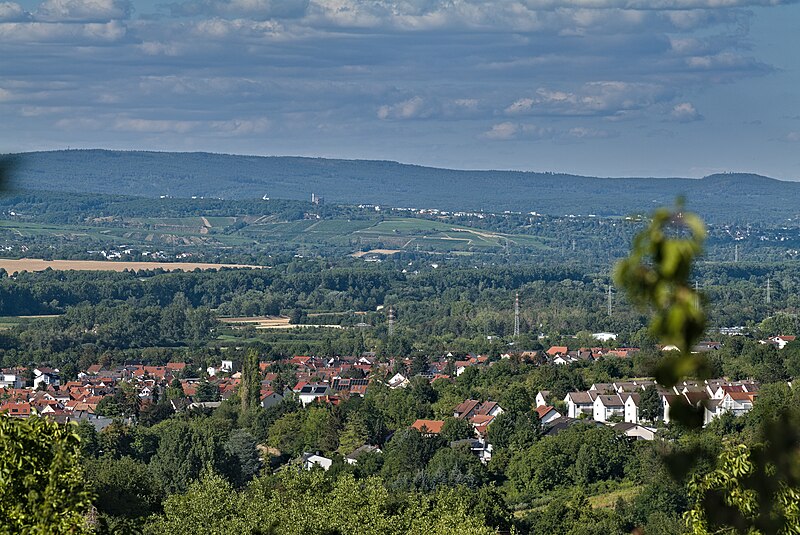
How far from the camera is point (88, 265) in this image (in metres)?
149

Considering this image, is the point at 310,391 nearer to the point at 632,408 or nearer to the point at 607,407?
the point at 607,407

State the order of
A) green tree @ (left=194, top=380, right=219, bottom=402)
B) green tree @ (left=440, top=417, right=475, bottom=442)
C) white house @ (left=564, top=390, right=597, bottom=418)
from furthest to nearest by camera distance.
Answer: green tree @ (left=194, top=380, right=219, bottom=402) < white house @ (left=564, top=390, right=597, bottom=418) < green tree @ (left=440, top=417, right=475, bottom=442)

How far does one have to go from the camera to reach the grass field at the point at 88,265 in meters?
144

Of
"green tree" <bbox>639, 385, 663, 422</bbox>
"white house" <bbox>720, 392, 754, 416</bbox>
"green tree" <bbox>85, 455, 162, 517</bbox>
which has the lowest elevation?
"green tree" <bbox>639, 385, 663, 422</bbox>

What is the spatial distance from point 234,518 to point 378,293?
113152 mm

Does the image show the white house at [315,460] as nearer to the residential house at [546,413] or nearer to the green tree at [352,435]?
the green tree at [352,435]

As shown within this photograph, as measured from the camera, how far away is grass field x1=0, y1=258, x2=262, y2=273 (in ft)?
472

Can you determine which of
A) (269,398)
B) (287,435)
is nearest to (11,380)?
(269,398)

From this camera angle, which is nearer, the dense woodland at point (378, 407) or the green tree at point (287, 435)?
the dense woodland at point (378, 407)

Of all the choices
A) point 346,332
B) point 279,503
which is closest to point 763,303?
point 346,332

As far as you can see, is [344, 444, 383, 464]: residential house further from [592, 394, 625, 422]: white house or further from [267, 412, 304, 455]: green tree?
[592, 394, 625, 422]: white house

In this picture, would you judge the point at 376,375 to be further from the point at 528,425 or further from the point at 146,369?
the point at 528,425

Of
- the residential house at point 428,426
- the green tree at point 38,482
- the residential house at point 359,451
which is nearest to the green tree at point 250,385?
the residential house at point 428,426

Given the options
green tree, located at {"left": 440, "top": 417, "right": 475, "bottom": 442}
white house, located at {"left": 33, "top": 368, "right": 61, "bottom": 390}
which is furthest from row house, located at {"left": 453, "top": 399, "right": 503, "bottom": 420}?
white house, located at {"left": 33, "top": 368, "right": 61, "bottom": 390}
